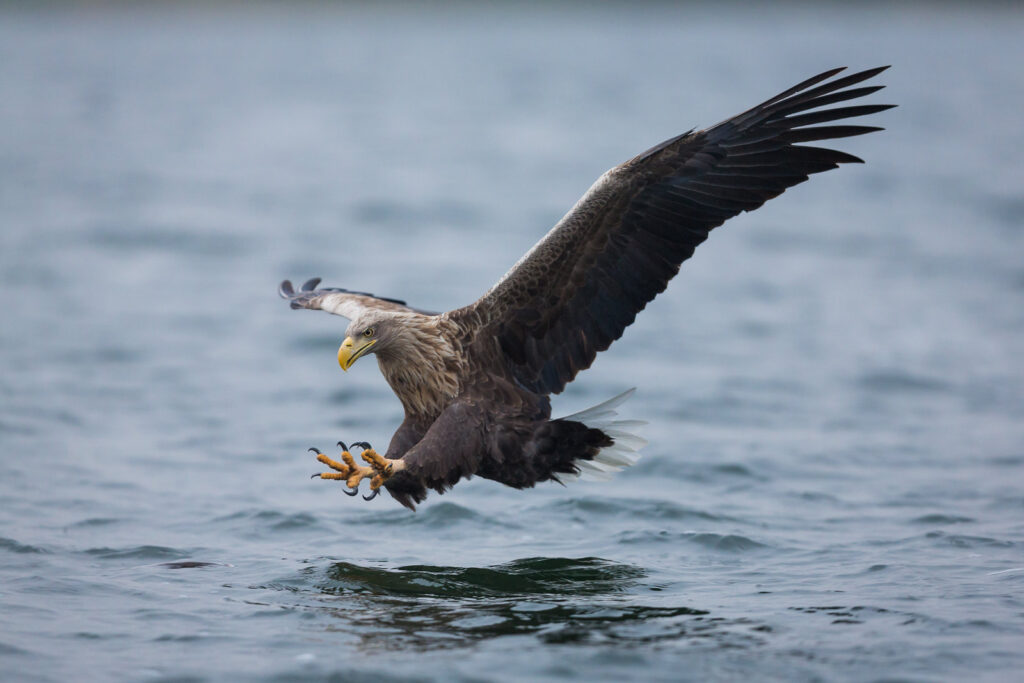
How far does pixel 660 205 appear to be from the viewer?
21.1ft

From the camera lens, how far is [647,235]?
21.2 ft

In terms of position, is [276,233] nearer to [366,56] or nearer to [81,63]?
[81,63]

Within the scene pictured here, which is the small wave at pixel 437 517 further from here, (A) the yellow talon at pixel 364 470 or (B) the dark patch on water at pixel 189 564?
(A) the yellow talon at pixel 364 470

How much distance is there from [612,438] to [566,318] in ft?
2.13

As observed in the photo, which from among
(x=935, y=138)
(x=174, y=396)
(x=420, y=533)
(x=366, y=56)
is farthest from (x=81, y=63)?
(x=420, y=533)

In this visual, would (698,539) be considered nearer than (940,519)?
Yes

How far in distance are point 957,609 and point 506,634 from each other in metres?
2.08

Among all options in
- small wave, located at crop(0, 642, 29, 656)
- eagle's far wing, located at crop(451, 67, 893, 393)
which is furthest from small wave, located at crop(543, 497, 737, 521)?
small wave, located at crop(0, 642, 29, 656)

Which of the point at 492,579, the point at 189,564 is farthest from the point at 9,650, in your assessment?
the point at 492,579

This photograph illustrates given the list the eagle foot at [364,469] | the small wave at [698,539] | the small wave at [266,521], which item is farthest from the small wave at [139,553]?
the small wave at [698,539]

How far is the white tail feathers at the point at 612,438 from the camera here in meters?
6.68

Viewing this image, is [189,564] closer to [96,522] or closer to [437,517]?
[96,522]

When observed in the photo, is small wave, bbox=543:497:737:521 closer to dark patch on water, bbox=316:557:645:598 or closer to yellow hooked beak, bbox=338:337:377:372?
dark patch on water, bbox=316:557:645:598

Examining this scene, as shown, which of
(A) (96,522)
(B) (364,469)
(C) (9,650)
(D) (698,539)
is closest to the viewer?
(C) (9,650)
